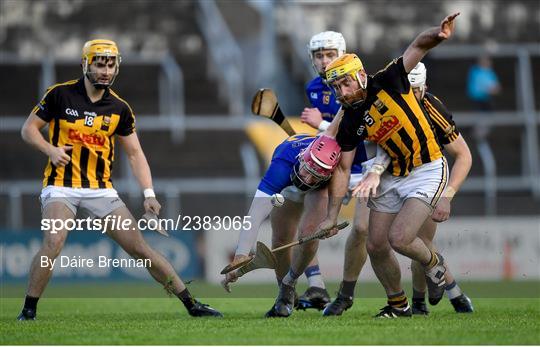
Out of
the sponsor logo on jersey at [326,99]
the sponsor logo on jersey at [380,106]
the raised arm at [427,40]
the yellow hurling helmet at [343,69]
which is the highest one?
the raised arm at [427,40]

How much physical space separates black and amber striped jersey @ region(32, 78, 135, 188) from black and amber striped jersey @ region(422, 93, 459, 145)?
226 cm

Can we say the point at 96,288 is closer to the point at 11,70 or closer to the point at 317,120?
the point at 317,120

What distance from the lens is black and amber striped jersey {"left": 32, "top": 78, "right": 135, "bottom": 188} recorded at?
888cm

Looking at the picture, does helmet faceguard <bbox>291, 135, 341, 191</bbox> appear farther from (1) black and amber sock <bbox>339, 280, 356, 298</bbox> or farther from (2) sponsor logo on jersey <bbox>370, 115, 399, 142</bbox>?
(1) black and amber sock <bbox>339, 280, 356, 298</bbox>

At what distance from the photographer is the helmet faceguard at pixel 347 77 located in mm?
8133

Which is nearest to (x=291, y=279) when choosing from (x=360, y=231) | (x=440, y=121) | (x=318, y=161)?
(x=360, y=231)

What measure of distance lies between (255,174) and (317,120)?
7.11 meters

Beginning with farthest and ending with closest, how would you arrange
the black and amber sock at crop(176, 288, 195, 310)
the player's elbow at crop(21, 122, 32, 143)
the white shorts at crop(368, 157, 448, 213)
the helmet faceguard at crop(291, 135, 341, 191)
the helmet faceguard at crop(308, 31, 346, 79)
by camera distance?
the helmet faceguard at crop(308, 31, 346, 79) → the black and amber sock at crop(176, 288, 195, 310) → the player's elbow at crop(21, 122, 32, 143) → the white shorts at crop(368, 157, 448, 213) → the helmet faceguard at crop(291, 135, 341, 191)

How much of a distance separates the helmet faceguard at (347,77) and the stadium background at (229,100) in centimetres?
602

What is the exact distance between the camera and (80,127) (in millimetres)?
8891

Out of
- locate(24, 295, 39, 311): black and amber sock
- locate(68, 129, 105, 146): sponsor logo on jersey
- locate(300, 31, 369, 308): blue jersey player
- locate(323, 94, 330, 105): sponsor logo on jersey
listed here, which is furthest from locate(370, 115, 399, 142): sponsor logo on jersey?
locate(24, 295, 39, 311): black and amber sock

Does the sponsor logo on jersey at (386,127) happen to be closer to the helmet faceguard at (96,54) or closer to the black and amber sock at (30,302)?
Result: the helmet faceguard at (96,54)

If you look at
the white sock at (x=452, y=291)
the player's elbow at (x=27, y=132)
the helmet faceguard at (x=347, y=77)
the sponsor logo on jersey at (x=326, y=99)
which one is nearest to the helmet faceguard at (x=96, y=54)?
the player's elbow at (x=27, y=132)

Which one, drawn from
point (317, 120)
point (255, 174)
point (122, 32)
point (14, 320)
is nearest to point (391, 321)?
point (317, 120)
